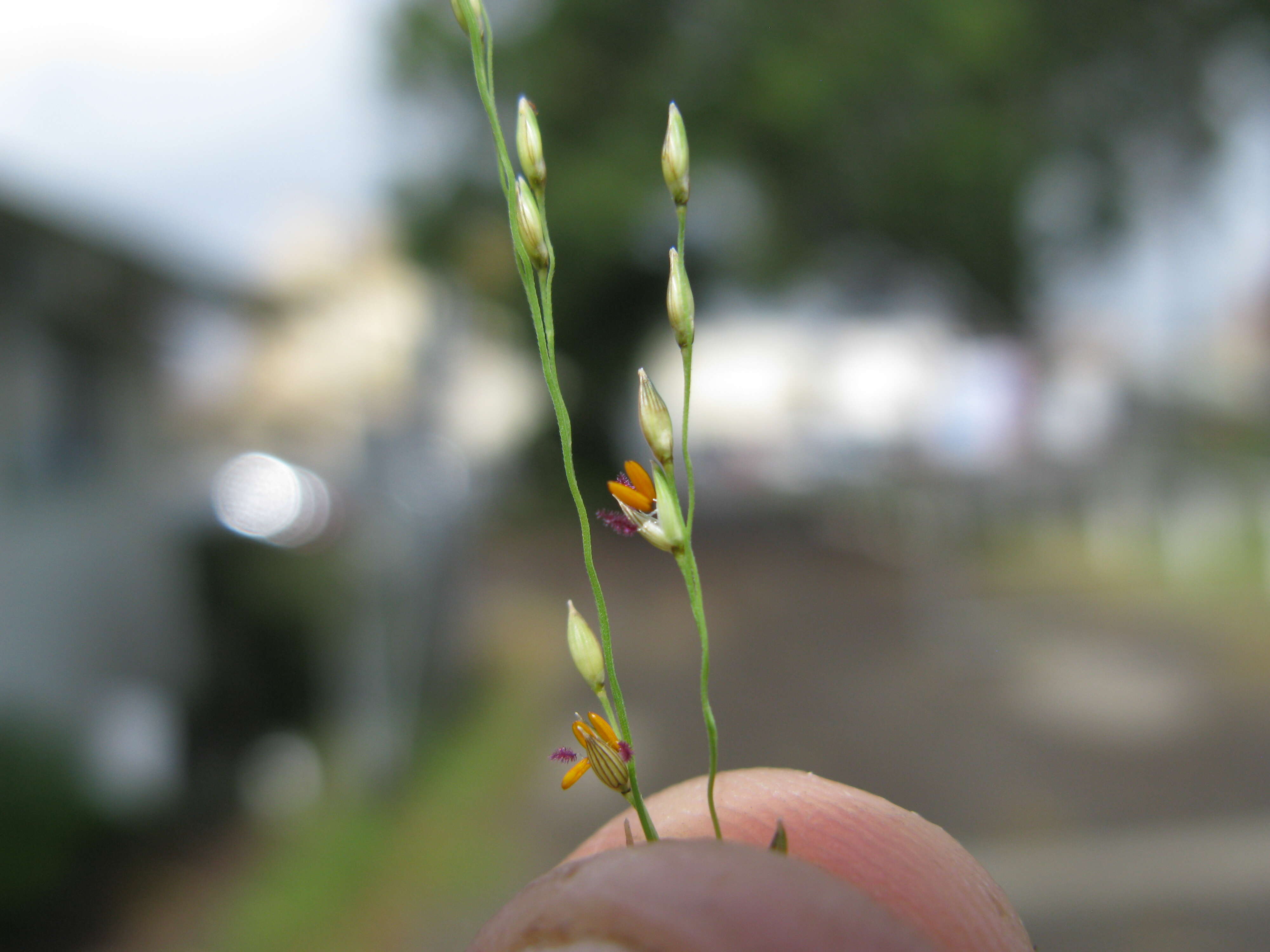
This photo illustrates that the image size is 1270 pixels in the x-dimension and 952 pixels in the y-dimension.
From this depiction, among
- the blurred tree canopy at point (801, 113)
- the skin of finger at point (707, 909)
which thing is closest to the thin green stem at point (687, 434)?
the skin of finger at point (707, 909)

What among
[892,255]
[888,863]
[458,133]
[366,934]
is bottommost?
Answer: [366,934]

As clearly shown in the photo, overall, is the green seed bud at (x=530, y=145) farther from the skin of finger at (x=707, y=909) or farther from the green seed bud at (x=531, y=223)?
the skin of finger at (x=707, y=909)

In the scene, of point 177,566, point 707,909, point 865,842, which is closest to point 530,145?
point 707,909

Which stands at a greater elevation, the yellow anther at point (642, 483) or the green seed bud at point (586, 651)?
the yellow anther at point (642, 483)

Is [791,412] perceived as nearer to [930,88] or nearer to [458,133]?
[930,88]

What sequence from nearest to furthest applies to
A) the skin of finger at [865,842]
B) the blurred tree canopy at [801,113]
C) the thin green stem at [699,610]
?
the thin green stem at [699,610] → the skin of finger at [865,842] → the blurred tree canopy at [801,113]

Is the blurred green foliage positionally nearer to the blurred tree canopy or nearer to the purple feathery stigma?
the purple feathery stigma

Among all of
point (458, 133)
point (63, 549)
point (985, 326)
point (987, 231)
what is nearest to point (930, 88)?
point (987, 231)
